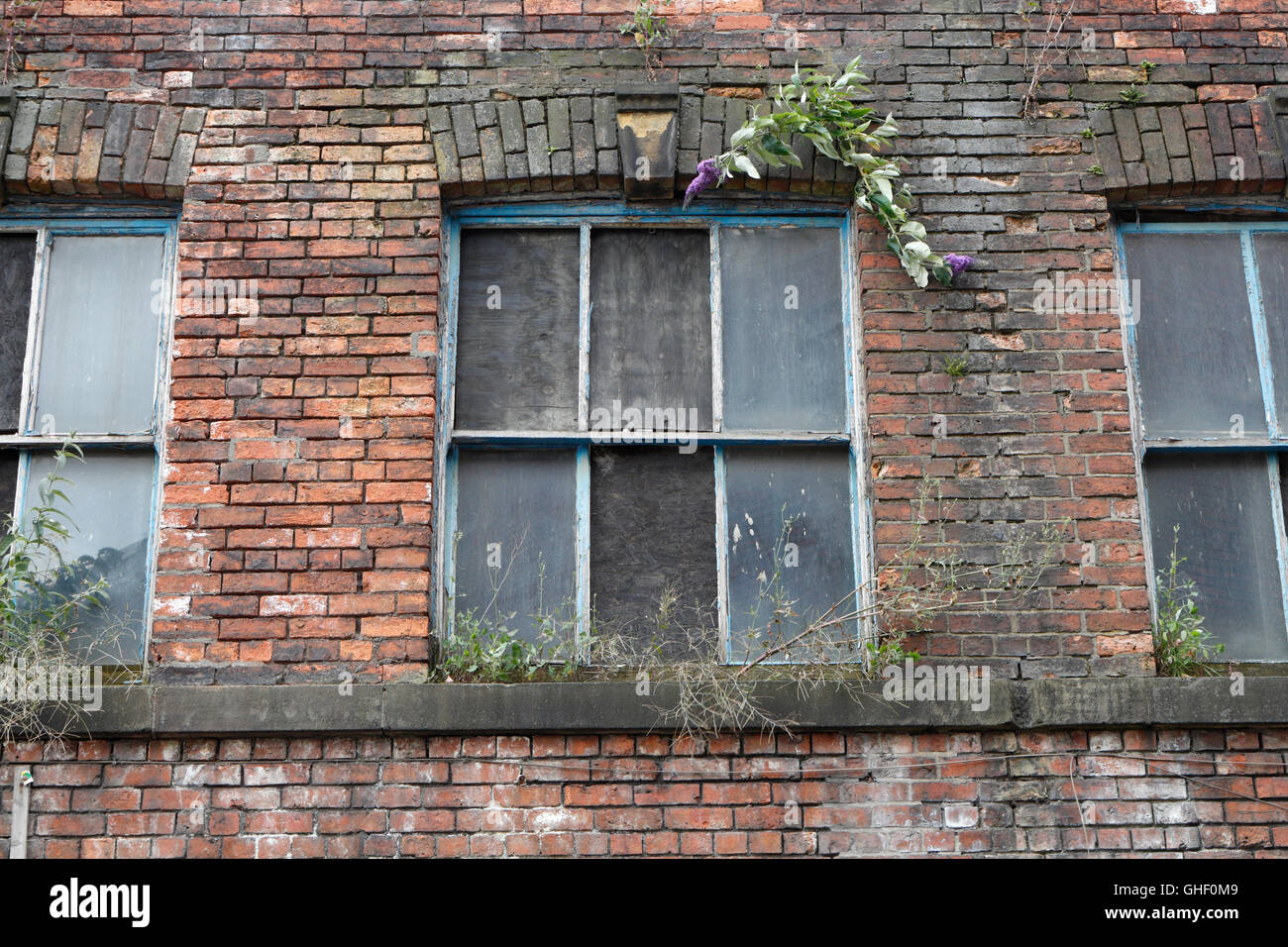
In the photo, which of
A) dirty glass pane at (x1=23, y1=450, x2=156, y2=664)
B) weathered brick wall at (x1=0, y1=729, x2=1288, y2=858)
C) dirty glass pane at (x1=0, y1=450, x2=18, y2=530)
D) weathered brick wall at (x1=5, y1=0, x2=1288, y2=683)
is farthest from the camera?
dirty glass pane at (x1=0, y1=450, x2=18, y2=530)

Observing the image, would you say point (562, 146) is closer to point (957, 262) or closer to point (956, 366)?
point (957, 262)

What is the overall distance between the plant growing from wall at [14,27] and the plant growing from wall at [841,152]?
2866 millimetres

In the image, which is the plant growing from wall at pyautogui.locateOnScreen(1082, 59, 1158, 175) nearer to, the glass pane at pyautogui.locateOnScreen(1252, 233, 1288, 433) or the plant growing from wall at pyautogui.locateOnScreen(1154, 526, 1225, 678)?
the glass pane at pyautogui.locateOnScreen(1252, 233, 1288, 433)

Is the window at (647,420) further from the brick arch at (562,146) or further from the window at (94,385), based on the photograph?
the window at (94,385)

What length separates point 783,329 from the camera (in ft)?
16.8

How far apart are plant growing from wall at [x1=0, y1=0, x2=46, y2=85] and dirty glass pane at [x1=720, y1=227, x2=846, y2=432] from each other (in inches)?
120

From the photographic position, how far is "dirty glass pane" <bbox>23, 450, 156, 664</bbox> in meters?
4.78

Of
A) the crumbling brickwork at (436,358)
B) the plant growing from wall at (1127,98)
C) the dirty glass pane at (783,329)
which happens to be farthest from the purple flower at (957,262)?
the plant growing from wall at (1127,98)

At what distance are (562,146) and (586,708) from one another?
2254mm

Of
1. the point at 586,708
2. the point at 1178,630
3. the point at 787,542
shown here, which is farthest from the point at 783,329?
the point at 1178,630

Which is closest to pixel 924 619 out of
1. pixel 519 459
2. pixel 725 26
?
pixel 519 459

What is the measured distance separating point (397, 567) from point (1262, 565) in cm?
334

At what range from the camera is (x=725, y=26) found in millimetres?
5305

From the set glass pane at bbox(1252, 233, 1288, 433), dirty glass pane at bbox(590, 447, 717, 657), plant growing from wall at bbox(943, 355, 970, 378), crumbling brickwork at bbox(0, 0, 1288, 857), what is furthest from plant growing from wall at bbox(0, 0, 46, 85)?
glass pane at bbox(1252, 233, 1288, 433)
